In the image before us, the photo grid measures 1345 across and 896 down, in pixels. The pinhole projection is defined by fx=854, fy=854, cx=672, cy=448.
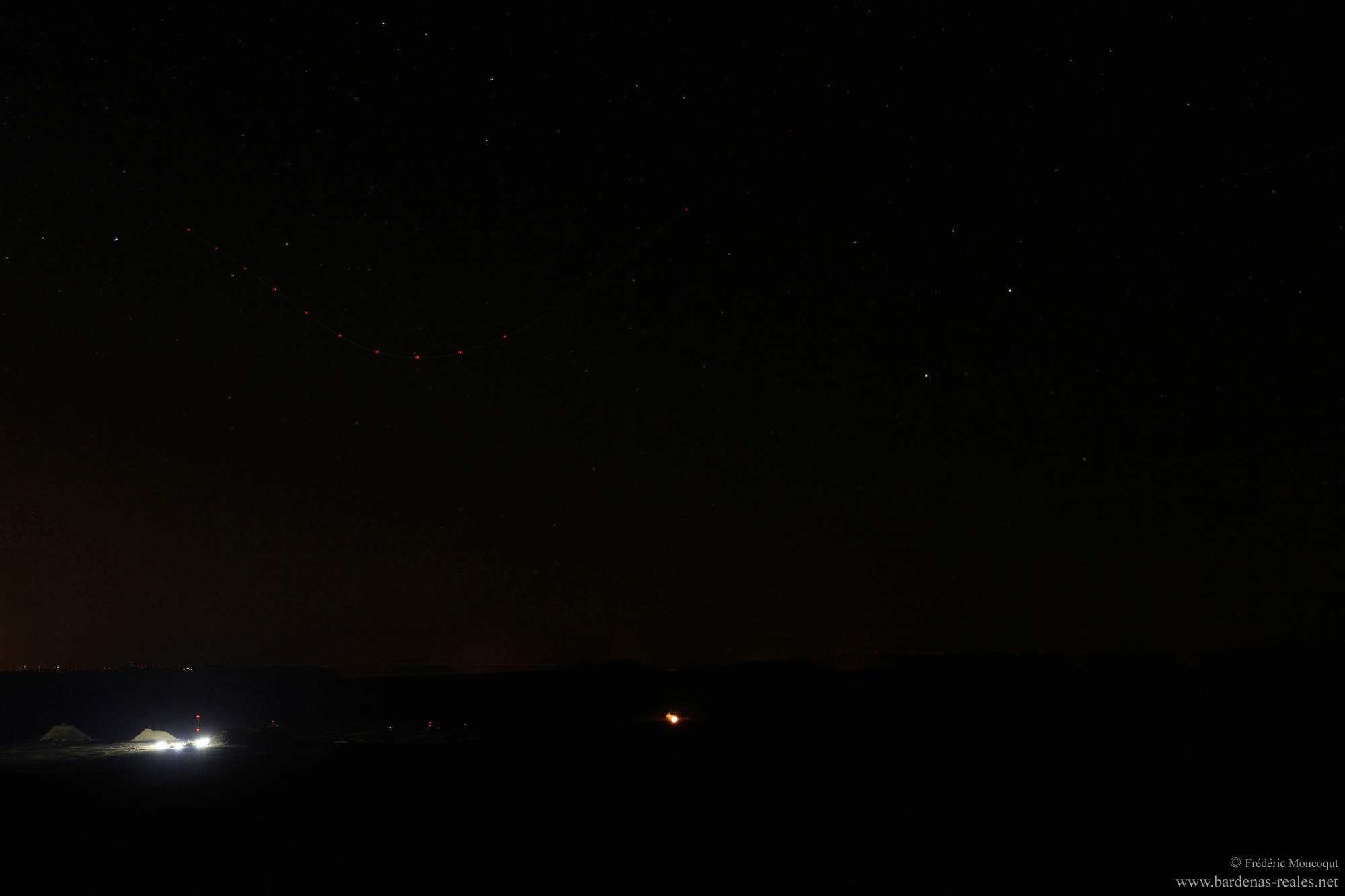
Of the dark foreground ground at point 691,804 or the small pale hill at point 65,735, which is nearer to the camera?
the dark foreground ground at point 691,804

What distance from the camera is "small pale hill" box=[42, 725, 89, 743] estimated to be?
16.9 metres

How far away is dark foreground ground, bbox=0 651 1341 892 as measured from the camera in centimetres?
732

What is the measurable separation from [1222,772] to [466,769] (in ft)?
36.7

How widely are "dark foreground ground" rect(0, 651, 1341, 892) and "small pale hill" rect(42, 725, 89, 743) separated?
0.47m

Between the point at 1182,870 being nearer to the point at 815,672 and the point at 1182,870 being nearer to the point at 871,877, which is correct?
the point at 871,877

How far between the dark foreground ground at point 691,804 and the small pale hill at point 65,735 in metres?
0.47

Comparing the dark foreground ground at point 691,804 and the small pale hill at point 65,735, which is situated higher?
the small pale hill at point 65,735

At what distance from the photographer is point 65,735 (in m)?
17.2

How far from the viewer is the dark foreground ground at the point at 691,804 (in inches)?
288

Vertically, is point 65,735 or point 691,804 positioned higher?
point 65,735

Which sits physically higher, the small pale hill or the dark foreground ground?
the small pale hill

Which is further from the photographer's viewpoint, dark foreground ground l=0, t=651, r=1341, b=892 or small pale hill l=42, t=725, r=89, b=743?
small pale hill l=42, t=725, r=89, b=743

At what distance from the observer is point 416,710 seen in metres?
38.6

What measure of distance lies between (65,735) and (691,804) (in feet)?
47.4
